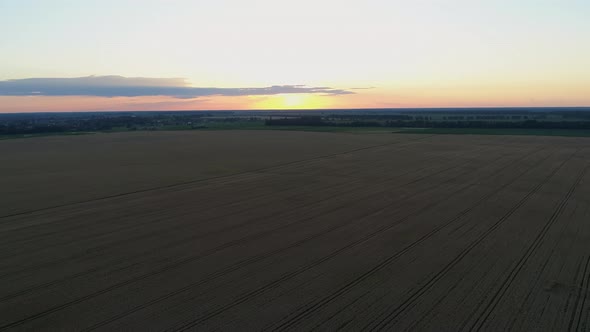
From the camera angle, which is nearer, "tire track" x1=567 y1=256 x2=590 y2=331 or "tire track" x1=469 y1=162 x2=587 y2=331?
"tire track" x1=567 y1=256 x2=590 y2=331

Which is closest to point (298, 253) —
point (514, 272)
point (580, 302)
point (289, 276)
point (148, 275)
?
point (289, 276)

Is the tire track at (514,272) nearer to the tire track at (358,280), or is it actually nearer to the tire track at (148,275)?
the tire track at (358,280)

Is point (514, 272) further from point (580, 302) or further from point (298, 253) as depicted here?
point (298, 253)

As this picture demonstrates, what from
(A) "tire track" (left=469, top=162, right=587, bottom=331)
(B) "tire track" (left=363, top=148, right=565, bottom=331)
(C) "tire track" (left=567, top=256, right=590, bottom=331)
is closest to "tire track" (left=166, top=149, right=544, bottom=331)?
(B) "tire track" (left=363, top=148, right=565, bottom=331)

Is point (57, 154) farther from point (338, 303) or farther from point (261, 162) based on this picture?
point (338, 303)

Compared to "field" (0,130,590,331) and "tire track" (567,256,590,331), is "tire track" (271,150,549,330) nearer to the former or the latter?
→ "field" (0,130,590,331)

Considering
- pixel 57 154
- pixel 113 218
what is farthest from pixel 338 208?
pixel 57 154

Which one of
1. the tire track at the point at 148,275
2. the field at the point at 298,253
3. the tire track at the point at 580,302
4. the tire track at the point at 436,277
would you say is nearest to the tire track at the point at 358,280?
the field at the point at 298,253

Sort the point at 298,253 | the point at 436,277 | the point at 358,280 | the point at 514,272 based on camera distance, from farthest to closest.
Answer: the point at 298,253 < the point at 514,272 < the point at 436,277 < the point at 358,280
